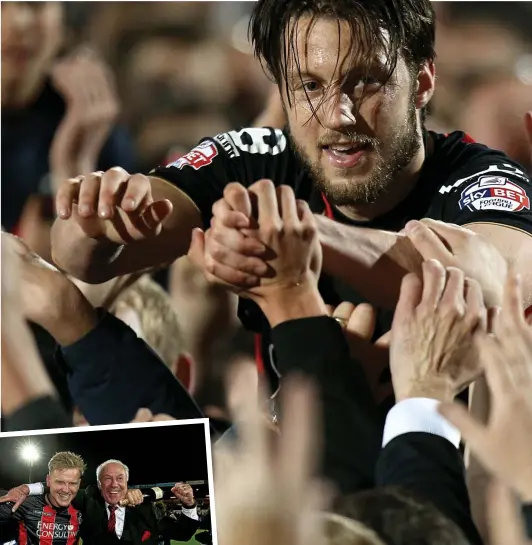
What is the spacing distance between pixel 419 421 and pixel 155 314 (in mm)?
497

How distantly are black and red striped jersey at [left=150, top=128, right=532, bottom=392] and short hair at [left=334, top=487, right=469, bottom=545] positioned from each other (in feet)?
0.88

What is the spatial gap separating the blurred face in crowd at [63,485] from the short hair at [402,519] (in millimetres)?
453

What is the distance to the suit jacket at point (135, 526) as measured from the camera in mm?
1385

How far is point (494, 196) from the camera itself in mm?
1367

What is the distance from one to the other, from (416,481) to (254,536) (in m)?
0.26

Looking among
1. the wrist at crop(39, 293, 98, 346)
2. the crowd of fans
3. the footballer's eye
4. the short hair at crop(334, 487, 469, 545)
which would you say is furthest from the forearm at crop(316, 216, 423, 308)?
the wrist at crop(39, 293, 98, 346)

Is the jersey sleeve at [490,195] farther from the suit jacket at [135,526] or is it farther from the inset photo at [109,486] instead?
the suit jacket at [135,526]

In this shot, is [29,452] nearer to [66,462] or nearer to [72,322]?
[66,462]

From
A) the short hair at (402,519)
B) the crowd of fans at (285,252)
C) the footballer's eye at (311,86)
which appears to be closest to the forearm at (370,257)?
the crowd of fans at (285,252)

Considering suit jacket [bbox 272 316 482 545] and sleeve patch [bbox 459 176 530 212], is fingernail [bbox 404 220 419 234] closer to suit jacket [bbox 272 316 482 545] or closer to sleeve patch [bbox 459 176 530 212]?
sleeve patch [bbox 459 176 530 212]

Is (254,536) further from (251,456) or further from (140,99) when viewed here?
(140,99)

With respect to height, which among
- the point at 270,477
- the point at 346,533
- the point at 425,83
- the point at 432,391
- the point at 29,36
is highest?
the point at 29,36

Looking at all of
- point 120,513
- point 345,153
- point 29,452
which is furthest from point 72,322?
point 345,153

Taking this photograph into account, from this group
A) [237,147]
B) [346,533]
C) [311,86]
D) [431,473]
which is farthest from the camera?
[237,147]
